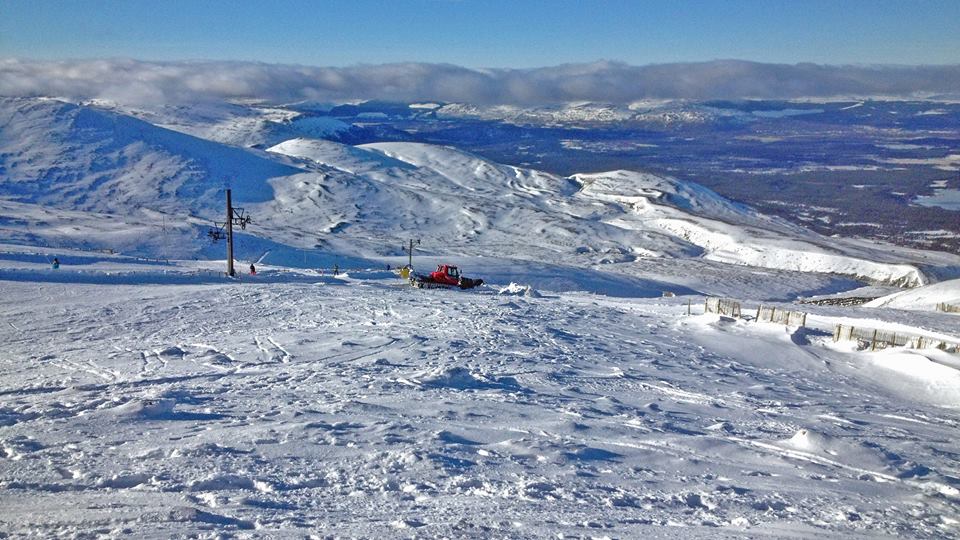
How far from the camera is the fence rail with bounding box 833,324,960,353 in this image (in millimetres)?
22109

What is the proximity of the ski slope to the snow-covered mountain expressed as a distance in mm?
37134

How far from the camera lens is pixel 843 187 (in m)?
173

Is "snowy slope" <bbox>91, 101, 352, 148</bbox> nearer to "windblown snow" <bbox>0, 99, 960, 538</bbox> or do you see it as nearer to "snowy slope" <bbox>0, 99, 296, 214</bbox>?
"snowy slope" <bbox>0, 99, 296, 214</bbox>

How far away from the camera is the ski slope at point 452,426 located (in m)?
8.65

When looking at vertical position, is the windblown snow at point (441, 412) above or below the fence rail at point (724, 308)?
above

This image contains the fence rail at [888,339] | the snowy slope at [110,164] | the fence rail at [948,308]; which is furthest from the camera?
the snowy slope at [110,164]

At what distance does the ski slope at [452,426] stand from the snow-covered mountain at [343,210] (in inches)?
1462

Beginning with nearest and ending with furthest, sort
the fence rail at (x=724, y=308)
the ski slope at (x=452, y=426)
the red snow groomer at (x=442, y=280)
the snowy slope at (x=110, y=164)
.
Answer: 1. the ski slope at (x=452, y=426)
2. the fence rail at (x=724, y=308)
3. the red snow groomer at (x=442, y=280)
4. the snowy slope at (x=110, y=164)

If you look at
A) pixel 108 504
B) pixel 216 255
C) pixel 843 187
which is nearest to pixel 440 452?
pixel 108 504

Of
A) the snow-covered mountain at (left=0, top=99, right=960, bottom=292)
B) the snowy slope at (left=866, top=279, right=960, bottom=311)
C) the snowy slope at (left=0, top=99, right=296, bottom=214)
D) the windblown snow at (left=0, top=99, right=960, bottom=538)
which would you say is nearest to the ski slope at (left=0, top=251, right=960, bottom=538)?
the windblown snow at (left=0, top=99, right=960, bottom=538)

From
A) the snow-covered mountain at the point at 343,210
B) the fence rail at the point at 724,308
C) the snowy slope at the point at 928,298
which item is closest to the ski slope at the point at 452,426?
the fence rail at the point at 724,308

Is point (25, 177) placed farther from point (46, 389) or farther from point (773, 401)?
point (773, 401)

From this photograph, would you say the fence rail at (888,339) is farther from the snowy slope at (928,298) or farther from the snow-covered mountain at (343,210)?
the snow-covered mountain at (343,210)

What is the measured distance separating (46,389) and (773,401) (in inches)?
555
